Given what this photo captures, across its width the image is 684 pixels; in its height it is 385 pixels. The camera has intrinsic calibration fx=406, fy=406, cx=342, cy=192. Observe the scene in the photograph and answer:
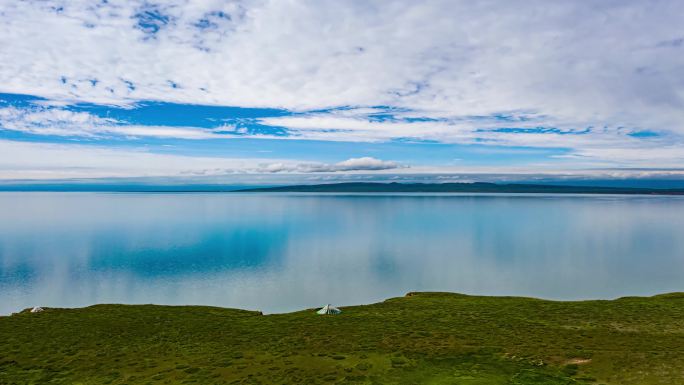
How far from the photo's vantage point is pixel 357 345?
1414 inches

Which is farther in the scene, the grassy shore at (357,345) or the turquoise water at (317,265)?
the turquoise water at (317,265)

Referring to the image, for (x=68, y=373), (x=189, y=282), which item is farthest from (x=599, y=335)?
(x=189, y=282)

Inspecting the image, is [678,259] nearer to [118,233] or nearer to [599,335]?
[599,335]

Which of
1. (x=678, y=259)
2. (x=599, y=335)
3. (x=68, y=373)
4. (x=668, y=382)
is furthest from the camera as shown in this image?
(x=678, y=259)

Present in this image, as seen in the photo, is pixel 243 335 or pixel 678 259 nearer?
pixel 243 335

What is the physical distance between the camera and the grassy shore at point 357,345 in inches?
1129

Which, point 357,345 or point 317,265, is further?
point 317,265

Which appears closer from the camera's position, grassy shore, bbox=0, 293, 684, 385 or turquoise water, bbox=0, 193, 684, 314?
grassy shore, bbox=0, 293, 684, 385

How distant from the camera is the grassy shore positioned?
28.7m

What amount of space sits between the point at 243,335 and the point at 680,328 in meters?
43.0

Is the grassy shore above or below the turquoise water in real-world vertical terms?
above

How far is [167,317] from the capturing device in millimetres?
47219

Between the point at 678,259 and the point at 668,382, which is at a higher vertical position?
the point at 668,382

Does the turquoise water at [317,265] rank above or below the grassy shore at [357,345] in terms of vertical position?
below
